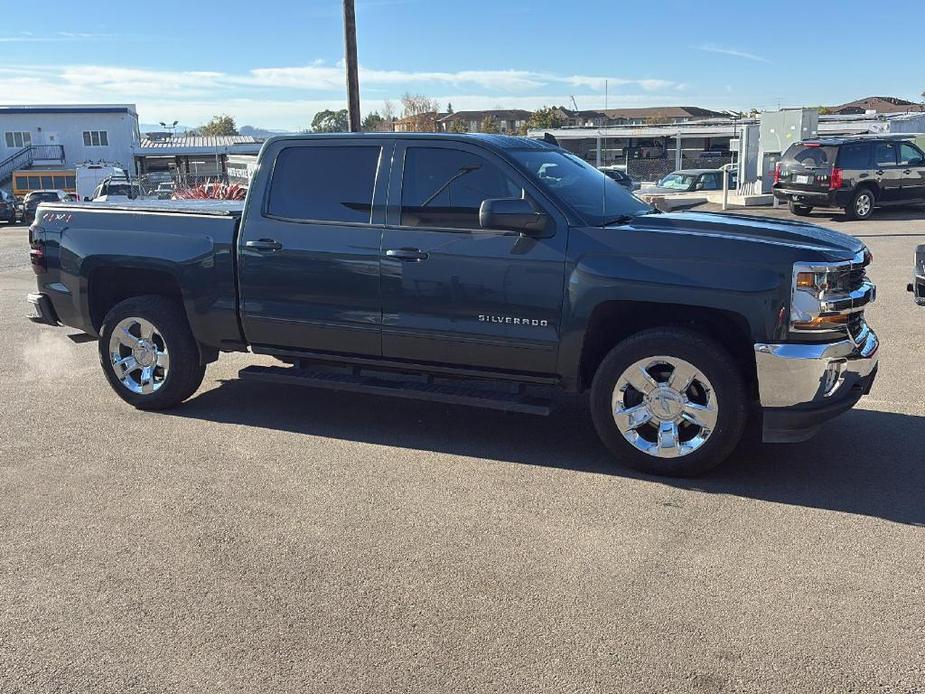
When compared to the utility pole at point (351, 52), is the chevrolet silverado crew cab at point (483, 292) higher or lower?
lower

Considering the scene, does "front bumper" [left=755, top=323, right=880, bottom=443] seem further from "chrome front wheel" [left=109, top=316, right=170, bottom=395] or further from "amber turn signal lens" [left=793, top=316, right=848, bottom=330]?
"chrome front wheel" [left=109, top=316, right=170, bottom=395]

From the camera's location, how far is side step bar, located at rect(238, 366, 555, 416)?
525 centimetres

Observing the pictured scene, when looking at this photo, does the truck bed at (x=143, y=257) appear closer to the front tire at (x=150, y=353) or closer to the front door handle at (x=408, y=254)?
the front tire at (x=150, y=353)

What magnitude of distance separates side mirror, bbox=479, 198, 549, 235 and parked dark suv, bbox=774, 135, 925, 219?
638 inches

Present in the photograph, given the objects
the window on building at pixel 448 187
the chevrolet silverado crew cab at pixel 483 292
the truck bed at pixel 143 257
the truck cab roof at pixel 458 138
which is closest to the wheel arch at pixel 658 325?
the chevrolet silverado crew cab at pixel 483 292

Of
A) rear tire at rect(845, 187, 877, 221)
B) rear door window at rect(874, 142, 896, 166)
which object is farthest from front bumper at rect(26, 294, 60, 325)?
rear door window at rect(874, 142, 896, 166)

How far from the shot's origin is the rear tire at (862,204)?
19469mm

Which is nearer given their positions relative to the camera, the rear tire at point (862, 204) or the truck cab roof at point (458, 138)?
the truck cab roof at point (458, 138)

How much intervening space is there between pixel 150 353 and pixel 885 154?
1813 centimetres

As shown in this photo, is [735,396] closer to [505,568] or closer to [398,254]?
[505,568]

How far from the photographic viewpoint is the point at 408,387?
5590 millimetres

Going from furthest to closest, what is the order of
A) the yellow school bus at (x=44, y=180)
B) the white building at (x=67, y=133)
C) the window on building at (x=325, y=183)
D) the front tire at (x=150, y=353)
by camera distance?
1. the white building at (x=67, y=133)
2. the yellow school bus at (x=44, y=180)
3. the front tire at (x=150, y=353)
4. the window on building at (x=325, y=183)

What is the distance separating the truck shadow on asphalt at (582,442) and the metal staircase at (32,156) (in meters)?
72.6

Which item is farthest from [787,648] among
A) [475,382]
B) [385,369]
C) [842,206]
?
[842,206]
